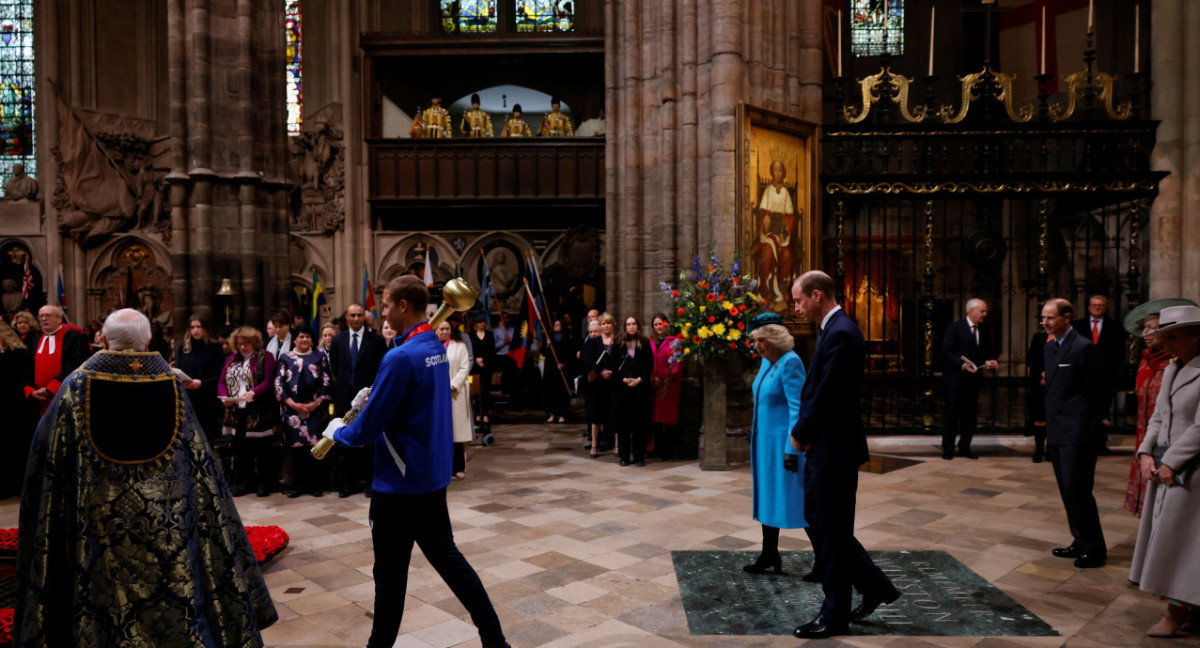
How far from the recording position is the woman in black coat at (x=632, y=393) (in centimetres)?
855

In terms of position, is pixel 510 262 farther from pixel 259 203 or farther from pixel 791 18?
pixel 791 18

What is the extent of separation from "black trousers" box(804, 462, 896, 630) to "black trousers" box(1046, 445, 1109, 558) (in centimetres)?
196

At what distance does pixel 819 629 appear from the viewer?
3.81 meters

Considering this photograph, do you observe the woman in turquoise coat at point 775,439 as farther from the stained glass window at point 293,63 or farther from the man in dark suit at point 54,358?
the stained glass window at point 293,63

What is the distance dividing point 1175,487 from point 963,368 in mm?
5034

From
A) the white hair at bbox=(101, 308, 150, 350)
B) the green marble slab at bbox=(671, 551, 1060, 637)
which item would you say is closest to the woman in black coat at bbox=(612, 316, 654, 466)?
the green marble slab at bbox=(671, 551, 1060, 637)

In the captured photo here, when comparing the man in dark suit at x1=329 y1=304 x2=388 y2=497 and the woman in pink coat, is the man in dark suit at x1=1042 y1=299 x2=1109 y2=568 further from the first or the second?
the man in dark suit at x1=329 y1=304 x2=388 y2=497

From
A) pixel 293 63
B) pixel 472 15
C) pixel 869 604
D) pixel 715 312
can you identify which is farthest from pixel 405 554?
pixel 293 63

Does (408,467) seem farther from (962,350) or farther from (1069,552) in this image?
(962,350)

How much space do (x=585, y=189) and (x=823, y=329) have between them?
488 inches

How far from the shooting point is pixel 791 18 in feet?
31.7

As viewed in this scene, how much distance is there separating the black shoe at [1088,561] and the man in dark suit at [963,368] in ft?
12.4

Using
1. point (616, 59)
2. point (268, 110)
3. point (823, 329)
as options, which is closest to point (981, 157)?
point (616, 59)

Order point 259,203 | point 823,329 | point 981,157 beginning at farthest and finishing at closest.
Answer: point 259,203 → point 981,157 → point 823,329
